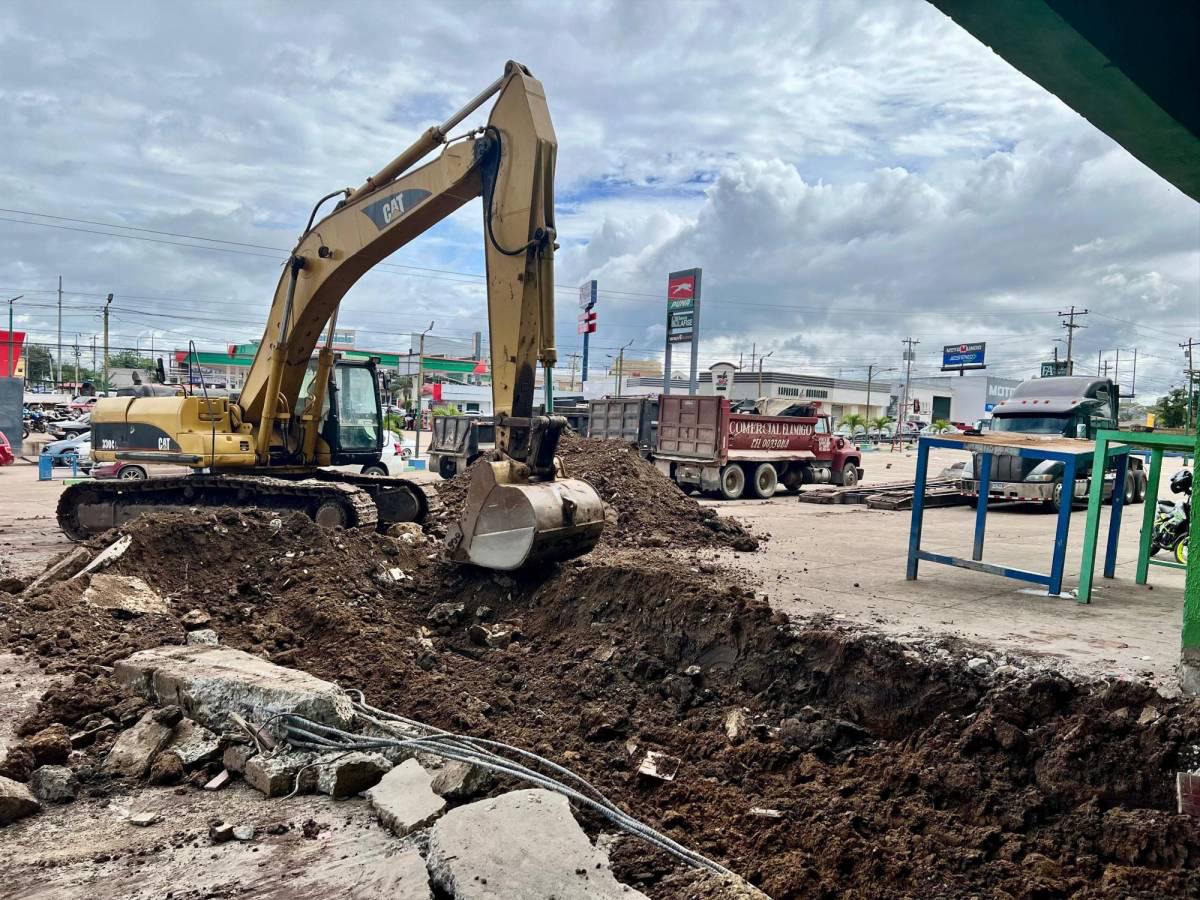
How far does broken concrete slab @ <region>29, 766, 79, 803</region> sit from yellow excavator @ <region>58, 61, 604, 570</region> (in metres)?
3.56

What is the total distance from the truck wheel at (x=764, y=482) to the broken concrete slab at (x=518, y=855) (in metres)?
Result: 16.9

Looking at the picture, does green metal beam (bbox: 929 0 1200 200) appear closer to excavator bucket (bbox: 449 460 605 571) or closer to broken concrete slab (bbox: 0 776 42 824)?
excavator bucket (bbox: 449 460 605 571)

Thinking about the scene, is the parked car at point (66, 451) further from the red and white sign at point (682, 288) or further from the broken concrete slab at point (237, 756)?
the red and white sign at point (682, 288)

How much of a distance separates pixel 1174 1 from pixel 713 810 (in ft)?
12.6

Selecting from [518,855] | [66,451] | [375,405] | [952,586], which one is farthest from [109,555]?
[66,451]

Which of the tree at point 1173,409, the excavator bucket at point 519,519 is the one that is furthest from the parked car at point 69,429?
the tree at point 1173,409

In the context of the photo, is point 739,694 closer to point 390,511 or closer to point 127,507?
point 390,511

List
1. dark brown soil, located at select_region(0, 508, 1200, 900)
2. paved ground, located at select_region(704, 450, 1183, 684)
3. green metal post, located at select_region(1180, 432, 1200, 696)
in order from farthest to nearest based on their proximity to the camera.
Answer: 1. paved ground, located at select_region(704, 450, 1183, 684)
2. green metal post, located at select_region(1180, 432, 1200, 696)
3. dark brown soil, located at select_region(0, 508, 1200, 900)

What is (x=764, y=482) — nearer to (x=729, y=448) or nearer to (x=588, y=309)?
(x=729, y=448)

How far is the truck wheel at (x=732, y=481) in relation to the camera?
19.4m

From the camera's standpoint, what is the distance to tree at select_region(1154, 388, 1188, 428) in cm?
4612

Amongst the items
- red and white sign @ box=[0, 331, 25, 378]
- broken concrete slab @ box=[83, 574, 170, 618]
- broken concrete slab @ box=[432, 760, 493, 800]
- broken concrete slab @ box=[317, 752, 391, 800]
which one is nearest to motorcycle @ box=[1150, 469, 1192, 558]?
broken concrete slab @ box=[432, 760, 493, 800]

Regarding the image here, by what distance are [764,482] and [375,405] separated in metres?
10.9

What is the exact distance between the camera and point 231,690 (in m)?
4.73
